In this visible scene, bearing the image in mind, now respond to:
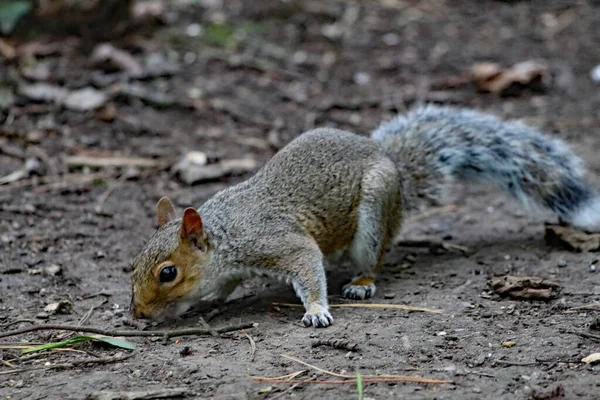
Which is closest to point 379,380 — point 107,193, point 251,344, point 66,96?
point 251,344

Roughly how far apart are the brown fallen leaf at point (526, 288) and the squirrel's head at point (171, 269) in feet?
5.51

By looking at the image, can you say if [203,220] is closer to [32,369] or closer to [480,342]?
[32,369]

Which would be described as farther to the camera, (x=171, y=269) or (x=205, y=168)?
(x=205, y=168)

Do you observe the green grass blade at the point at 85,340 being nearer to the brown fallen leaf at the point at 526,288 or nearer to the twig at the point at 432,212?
the brown fallen leaf at the point at 526,288

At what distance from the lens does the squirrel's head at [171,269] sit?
4.25m

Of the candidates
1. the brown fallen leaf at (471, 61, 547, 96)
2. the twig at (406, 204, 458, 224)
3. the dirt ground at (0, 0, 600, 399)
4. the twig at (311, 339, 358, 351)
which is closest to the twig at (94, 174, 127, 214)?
the dirt ground at (0, 0, 600, 399)

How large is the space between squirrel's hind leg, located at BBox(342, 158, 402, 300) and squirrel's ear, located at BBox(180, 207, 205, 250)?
1017 millimetres

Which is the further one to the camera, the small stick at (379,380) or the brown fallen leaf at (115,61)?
the brown fallen leaf at (115,61)

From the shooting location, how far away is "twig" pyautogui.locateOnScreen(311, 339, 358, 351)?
3.85 metres

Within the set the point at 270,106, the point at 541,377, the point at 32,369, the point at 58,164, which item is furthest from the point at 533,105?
the point at 32,369

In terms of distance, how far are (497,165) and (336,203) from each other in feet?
4.17

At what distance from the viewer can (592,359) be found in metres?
3.52

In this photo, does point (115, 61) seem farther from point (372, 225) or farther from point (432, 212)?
point (372, 225)

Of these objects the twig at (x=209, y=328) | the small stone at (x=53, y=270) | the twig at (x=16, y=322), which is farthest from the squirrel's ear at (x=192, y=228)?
the small stone at (x=53, y=270)
